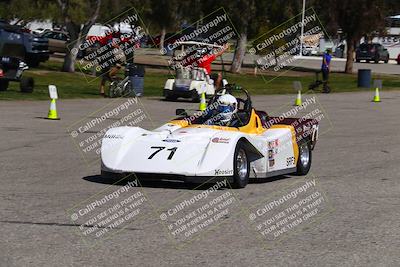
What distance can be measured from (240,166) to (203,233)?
11.1 ft

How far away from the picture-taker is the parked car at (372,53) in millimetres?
73062

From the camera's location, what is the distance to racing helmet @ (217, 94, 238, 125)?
13.0m

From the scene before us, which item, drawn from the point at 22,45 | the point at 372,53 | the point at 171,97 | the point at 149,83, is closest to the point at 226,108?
the point at 171,97

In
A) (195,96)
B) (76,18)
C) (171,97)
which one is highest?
A: (76,18)

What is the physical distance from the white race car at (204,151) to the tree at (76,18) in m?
26.9

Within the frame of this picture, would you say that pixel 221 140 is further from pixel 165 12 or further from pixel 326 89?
pixel 165 12

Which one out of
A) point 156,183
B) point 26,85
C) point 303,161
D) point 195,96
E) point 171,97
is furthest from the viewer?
point 171,97

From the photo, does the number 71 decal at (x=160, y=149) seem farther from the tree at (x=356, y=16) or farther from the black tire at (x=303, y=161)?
the tree at (x=356, y=16)

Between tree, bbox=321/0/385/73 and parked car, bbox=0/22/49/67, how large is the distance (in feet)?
60.0

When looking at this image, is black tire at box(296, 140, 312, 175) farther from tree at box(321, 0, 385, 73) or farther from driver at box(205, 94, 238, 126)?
tree at box(321, 0, 385, 73)

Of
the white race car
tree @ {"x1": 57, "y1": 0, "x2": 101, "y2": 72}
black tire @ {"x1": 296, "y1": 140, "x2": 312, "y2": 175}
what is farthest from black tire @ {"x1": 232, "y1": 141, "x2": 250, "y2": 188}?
tree @ {"x1": 57, "y1": 0, "x2": 101, "y2": 72}

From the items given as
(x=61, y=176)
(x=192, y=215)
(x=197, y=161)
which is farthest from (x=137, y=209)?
(x=61, y=176)

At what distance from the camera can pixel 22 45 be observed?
39.4 m

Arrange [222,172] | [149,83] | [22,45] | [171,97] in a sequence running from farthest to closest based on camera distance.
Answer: [149,83] < [22,45] < [171,97] < [222,172]
